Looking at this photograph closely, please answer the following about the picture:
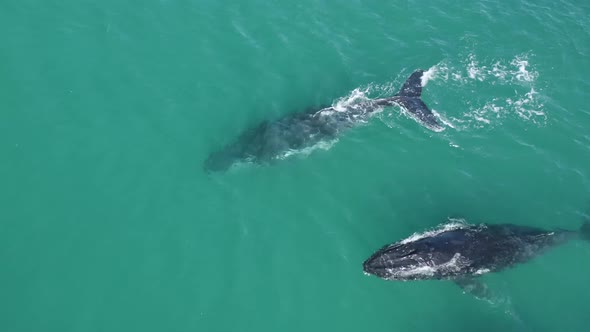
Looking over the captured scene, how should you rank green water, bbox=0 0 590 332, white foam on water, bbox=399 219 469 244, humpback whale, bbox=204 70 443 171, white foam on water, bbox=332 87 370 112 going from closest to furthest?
green water, bbox=0 0 590 332, white foam on water, bbox=399 219 469 244, humpback whale, bbox=204 70 443 171, white foam on water, bbox=332 87 370 112

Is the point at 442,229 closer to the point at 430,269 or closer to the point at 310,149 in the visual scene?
the point at 430,269

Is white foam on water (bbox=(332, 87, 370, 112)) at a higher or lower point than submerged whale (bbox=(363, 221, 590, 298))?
higher

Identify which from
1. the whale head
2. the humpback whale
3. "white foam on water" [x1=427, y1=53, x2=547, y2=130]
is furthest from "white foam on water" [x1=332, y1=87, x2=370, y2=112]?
the whale head

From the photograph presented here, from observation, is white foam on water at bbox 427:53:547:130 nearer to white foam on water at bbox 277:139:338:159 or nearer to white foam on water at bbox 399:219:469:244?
white foam on water at bbox 399:219:469:244

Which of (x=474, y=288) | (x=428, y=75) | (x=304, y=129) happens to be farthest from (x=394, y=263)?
(x=428, y=75)

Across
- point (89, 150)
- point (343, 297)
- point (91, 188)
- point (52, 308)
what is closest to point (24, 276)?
point (52, 308)

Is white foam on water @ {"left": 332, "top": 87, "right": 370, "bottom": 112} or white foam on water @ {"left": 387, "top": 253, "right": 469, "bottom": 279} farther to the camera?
white foam on water @ {"left": 332, "top": 87, "right": 370, "bottom": 112}

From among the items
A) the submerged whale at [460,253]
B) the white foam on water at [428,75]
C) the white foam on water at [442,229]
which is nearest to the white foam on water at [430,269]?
the submerged whale at [460,253]
